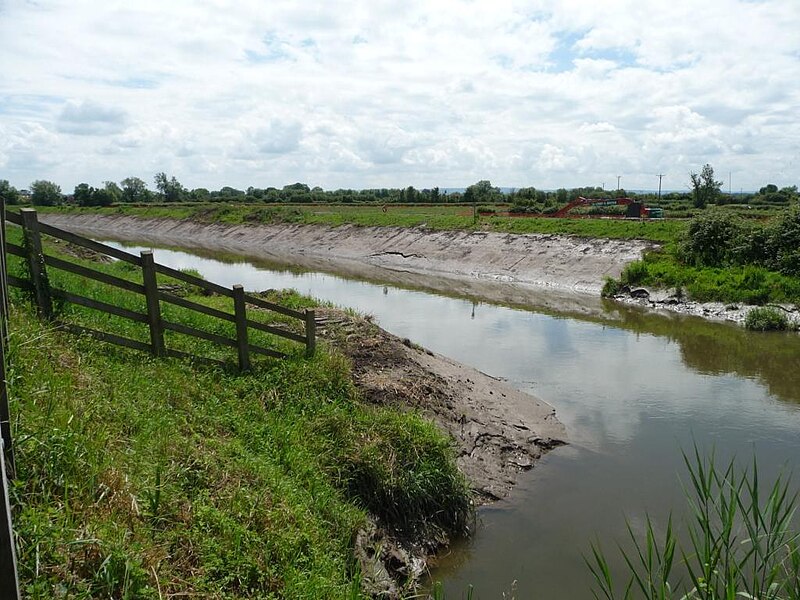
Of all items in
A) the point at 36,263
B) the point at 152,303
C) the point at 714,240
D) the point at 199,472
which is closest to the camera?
the point at 199,472

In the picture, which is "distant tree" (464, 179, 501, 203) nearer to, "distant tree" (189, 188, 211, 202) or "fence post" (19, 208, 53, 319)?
"distant tree" (189, 188, 211, 202)

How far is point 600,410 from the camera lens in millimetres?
13617

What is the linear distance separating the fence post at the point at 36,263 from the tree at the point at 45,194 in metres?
105

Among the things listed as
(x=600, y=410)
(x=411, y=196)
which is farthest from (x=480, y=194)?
(x=600, y=410)

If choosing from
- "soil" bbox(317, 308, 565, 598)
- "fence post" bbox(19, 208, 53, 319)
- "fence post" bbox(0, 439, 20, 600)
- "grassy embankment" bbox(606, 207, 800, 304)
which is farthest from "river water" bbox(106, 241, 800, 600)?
"fence post" bbox(19, 208, 53, 319)

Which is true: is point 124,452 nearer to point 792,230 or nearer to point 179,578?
point 179,578

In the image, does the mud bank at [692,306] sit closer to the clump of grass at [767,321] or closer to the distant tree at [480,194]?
the clump of grass at [767,321]

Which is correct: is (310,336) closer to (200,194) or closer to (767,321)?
(767,321)

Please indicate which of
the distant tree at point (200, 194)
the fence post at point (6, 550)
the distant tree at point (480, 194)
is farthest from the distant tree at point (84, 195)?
the fence post at point (6, 550)

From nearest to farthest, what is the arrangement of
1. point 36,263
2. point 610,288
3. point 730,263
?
point 36,263, point 730,263, point 610,288

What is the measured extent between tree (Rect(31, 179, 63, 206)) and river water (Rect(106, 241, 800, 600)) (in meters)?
91.7

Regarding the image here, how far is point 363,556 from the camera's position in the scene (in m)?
Result: 7.12

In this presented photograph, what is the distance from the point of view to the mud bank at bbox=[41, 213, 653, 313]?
104ft

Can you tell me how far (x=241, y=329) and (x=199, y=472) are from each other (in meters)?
3.61
